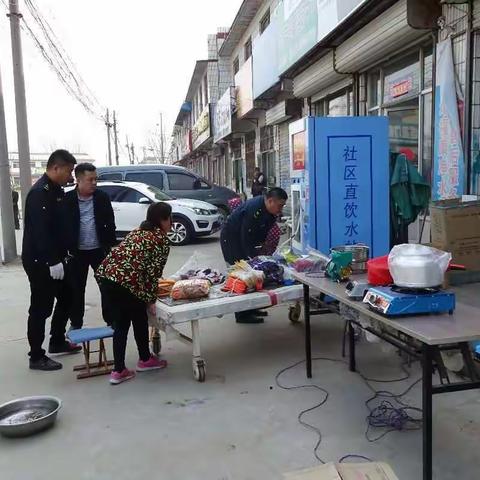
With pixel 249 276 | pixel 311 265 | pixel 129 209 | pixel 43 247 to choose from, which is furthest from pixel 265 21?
pixel 311 265

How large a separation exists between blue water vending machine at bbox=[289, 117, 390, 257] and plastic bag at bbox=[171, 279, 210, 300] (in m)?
1.62

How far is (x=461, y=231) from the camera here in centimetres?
409

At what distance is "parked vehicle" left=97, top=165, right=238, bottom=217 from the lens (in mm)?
14203

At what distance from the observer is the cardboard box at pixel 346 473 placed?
233 cm

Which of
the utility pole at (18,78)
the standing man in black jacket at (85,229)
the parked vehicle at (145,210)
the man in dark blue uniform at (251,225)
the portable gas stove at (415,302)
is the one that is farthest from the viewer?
the parked vehicle at (145,210)

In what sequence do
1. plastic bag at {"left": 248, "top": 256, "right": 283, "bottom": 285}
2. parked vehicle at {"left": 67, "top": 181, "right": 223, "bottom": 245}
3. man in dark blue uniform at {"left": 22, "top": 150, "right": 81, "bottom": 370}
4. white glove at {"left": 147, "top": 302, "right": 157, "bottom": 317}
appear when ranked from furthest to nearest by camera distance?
parked vehicle at {"left": 67, "top": 181, "right": 223, "bottom": 245} < plastic bag at {"left": 248, "top": 256, "right": 283, "bottom": 285} < man in dark blue uniform at {"left": 22, "top": 150, "right": 81, "bottom": 370} < white glove at {"left": 147, "top": 302, "right": 157, "bottom": 317}

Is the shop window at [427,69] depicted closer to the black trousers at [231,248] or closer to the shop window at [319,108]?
the black trousers at [231,248]

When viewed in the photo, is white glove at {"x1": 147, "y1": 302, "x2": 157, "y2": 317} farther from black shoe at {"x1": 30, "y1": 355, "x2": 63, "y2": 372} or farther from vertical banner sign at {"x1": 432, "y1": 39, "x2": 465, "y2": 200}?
vertical banner sign at {"x1": 432, "y1": 39, "x2": 465, "y2": 200}

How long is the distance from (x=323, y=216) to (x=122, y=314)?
8.24 feet

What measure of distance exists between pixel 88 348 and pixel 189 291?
3.27 feet

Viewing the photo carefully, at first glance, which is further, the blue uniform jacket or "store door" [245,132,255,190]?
"store door" [245,132,255,190]

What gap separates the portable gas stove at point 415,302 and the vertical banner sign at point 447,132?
3.38 meters

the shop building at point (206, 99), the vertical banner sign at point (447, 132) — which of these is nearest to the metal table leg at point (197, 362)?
the vertical banner sign at point (447, 132)

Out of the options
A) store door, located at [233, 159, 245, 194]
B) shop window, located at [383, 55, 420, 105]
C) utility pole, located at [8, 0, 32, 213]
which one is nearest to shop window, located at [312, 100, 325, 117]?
shop window, located at [383, 55, 420, 105]
